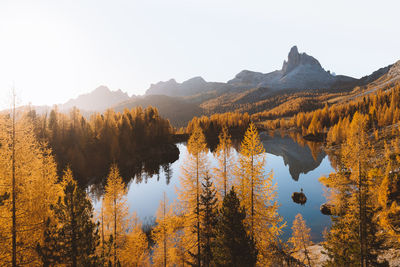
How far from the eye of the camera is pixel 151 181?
54625 millimetres

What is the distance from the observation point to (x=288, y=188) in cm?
5003

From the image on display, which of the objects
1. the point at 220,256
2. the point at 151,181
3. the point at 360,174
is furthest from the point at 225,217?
the point at 151,181

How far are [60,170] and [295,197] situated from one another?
53.9 meters

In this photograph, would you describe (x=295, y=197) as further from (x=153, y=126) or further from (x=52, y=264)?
(x=153, y=126)

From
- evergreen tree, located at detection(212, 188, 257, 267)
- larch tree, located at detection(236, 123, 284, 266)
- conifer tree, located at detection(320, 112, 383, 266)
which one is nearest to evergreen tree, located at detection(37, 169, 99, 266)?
evergreen tree, located at detection(212, 188, 257, 267)

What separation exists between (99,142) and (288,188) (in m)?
55.3

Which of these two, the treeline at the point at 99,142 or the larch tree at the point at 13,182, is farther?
the treeline at the point at 99,142

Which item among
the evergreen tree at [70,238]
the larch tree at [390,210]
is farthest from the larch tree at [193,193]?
the larch tree at [390,210]

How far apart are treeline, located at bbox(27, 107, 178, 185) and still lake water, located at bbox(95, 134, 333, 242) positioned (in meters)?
10.1

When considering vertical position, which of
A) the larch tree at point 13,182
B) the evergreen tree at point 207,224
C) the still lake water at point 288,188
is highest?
the larch tree at point 13,182

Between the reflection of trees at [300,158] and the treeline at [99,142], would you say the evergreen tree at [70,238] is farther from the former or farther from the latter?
the reflection of trees at [300,158]

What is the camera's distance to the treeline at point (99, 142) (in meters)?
48.1

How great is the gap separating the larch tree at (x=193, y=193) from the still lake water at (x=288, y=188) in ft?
4.63

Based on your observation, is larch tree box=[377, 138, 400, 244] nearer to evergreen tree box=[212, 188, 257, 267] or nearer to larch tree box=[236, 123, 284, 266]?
larch tree box=[236, 123, 284, 266]
